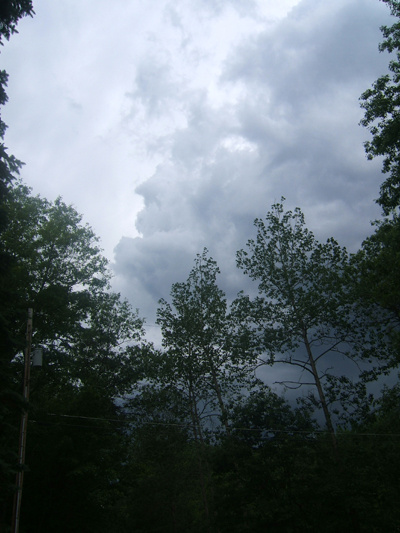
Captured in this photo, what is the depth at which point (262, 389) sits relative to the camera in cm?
2402

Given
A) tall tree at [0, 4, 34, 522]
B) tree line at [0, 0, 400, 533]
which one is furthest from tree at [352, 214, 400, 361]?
tall tree at [0, 4, 34, 522]

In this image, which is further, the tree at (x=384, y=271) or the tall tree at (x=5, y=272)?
the tree at (x=384, y=271)

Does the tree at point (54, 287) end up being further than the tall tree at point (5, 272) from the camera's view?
Yes

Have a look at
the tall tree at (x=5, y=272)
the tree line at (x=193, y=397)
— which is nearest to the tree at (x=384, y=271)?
the tree line at (x=193, y=397)

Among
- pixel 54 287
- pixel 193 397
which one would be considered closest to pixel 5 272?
pixel 54 287

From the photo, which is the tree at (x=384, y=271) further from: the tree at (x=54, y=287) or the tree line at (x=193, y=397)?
the tree at (x=54, y=287)

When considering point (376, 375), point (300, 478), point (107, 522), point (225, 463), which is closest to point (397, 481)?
point (300, 478)

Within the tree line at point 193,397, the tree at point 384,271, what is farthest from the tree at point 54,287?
the tree at point 384,271

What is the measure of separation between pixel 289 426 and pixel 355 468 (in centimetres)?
695

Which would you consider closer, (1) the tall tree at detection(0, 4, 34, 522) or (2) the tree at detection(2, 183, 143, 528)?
(1) the tall tree at detection(0, 4, 34, 522)

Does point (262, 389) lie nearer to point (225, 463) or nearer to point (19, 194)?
point (225, 463)

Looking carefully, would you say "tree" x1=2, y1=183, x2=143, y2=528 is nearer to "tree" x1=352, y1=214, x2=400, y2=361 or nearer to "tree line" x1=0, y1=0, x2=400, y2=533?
"tree line" x1=0, y1=0, x2=400, y2=533

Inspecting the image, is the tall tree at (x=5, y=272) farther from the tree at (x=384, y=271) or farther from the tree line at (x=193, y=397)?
the tree at (x=384, y=271)

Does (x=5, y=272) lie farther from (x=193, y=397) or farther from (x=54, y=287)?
(x=193, y=397)
